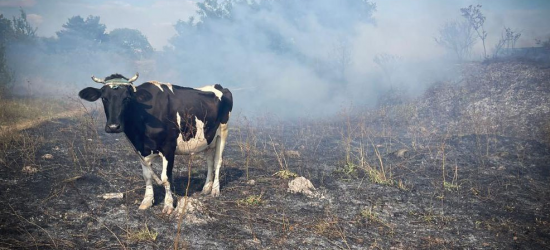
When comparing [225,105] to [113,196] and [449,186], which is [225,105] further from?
[449,186]

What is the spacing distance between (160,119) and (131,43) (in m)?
32.8

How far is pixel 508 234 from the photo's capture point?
16.5 feet

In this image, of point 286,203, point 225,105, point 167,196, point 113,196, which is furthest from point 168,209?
point 225,105

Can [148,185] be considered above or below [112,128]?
below

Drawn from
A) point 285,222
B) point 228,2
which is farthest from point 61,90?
point 285,222

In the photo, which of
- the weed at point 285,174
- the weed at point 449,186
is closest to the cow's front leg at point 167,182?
the weed at point 285,174

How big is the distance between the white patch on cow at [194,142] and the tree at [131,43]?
1008 inches

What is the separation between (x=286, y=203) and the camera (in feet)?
19.5

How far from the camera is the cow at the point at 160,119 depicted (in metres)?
5.10

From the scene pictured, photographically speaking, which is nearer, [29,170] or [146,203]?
[146,203]

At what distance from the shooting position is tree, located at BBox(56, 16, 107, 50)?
28.8 meters

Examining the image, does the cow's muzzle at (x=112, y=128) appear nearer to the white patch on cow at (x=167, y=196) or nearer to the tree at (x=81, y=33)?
the white patch on cow at (x=167, y=196)

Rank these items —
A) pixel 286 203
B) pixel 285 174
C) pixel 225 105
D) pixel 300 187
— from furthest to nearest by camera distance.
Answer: pixel 285 174 < pixel 225 105 < pixel 300 187 < pixel 286 203

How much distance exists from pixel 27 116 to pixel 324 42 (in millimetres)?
17012
